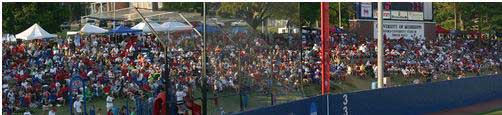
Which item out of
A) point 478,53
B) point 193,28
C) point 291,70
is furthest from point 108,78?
point 478,53

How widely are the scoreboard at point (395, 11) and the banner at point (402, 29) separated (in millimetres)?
259

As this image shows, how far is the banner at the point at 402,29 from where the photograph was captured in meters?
37.1

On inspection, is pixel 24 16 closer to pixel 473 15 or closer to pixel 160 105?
pixel 160 105

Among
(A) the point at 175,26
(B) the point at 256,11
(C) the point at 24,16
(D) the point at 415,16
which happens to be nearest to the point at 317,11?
(D) the point at 415,16

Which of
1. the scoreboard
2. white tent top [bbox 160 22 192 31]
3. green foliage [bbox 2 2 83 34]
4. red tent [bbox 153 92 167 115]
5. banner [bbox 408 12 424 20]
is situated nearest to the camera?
red tent [bbox 153 92 167 115]

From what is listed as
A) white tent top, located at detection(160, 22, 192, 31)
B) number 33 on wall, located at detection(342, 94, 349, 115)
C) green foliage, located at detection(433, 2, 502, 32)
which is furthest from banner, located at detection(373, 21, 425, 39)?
white tent top, located at detection(160, 22, 192, 31)

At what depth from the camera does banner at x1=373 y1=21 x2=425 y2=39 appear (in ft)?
122

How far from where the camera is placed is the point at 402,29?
37.6 meters

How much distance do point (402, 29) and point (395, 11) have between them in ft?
3.52

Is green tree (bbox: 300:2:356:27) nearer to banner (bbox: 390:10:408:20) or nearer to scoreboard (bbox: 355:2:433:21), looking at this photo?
scoreboard (bbox: 355:2:433:21)

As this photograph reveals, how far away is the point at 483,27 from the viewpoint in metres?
57.2

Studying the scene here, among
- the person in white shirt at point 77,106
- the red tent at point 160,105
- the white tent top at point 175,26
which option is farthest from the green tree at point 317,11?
the red tent at point 160,105

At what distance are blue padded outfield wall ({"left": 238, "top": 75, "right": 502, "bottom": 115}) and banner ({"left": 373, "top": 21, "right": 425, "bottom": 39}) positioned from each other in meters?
9.24

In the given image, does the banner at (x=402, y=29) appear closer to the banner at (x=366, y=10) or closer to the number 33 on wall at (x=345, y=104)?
the banner at (x=366, y=10)
